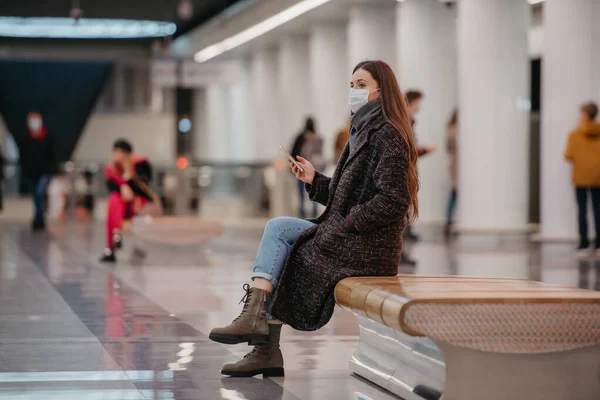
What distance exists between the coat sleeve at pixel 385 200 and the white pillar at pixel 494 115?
13.0 metres

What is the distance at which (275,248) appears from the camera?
600cm

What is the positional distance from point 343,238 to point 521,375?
120 cm

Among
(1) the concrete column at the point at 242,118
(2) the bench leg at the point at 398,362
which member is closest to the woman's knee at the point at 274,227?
(2) the bench leg at the point at 398,362

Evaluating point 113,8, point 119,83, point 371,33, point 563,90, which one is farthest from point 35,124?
point 119,83

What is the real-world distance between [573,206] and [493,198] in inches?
75.1

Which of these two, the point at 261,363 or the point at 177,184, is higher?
the point at 261,363

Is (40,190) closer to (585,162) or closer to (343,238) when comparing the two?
(585,162)

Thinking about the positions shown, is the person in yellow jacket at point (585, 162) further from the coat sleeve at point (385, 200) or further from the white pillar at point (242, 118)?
the white pillar at point (242, 118)

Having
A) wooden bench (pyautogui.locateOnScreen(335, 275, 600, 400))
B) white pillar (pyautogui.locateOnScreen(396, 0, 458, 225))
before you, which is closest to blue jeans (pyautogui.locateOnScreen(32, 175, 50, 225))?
white pillar (pyautogui.locateOnScreen(396, 0, 458, 225))

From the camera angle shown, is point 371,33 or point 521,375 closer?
point 521,375

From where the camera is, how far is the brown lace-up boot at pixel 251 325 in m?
5.84

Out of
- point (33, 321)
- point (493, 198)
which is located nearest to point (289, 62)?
point (493, 198)

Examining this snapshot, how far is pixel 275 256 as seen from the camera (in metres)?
5.99

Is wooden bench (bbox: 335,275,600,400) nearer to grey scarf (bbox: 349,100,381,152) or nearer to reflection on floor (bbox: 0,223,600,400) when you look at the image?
reflection on floor (bbox: 0,223,600,400)
